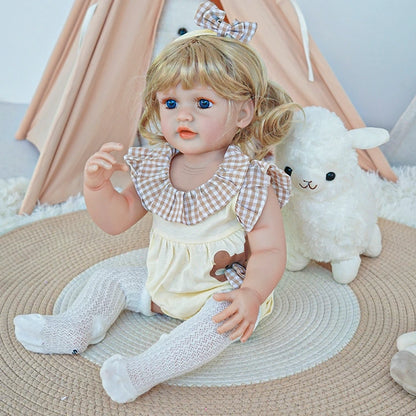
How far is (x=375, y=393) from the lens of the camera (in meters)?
0.94

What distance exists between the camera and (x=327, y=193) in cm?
126

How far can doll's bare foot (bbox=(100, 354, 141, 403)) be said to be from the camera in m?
0.89

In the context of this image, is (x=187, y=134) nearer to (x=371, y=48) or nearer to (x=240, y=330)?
(x=240, y=330)

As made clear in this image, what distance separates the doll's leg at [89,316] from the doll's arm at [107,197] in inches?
4.7

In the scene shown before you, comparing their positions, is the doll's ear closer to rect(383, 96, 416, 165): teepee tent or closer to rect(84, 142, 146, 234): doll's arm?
rect(84, 142, 146, 234): doll's arm

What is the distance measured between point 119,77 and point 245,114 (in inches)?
33.7

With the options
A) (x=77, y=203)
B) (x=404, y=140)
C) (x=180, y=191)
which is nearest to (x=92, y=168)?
(x=180, y=191)

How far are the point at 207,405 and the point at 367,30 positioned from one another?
1764 mm

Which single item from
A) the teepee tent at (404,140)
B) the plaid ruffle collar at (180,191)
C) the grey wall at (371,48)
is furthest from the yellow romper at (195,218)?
the grey wall at (371,48)

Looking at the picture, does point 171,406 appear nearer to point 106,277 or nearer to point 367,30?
point 106,277

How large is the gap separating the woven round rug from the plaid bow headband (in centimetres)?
58

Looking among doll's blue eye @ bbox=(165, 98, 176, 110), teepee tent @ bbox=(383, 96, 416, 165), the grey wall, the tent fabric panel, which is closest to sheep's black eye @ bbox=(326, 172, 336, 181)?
doll's blue eye @ bbox=(165, 98, 176, 110)

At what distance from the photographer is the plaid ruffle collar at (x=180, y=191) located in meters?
1.02

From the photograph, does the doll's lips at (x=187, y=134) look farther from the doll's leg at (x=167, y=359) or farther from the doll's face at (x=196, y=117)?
the doll's leg at (x=167, y=359)
